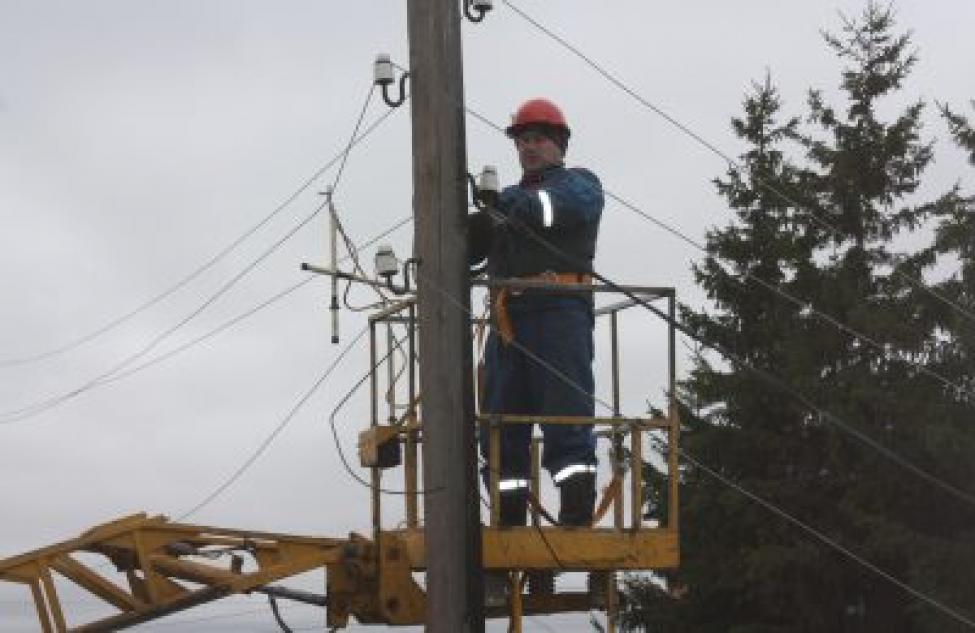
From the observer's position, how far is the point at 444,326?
27.9 ft

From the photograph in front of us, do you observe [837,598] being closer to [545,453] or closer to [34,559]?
[545,453]

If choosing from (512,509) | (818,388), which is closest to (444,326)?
(512,509)

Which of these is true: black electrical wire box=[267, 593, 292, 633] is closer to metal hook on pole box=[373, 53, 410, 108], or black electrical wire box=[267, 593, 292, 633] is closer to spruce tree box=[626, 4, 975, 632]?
metal hook on pole box=[373, 53, 410, 108]

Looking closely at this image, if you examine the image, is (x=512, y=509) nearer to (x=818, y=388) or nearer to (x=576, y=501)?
(x=576, y=501)

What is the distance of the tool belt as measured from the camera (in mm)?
9336

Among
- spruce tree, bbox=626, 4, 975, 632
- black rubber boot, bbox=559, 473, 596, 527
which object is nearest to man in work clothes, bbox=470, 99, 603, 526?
black rubber boot, bbox=559, 473, 596, 527

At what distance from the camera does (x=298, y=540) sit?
880 cm

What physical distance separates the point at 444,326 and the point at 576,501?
1344 mm

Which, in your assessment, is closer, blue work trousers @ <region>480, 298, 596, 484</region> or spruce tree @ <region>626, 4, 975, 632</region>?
blue work trousers @ <region>480, 298, 596, 484</region>

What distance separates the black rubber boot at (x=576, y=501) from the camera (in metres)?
9.19

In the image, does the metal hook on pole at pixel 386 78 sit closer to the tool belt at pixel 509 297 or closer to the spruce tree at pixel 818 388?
the tool belt at pixel 509 297

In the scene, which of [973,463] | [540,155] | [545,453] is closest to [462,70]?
[540,155]

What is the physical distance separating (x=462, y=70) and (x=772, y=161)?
1838 centimetres

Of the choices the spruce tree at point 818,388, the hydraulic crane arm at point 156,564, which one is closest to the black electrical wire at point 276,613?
the hydraulic crane arm at point 156,564
